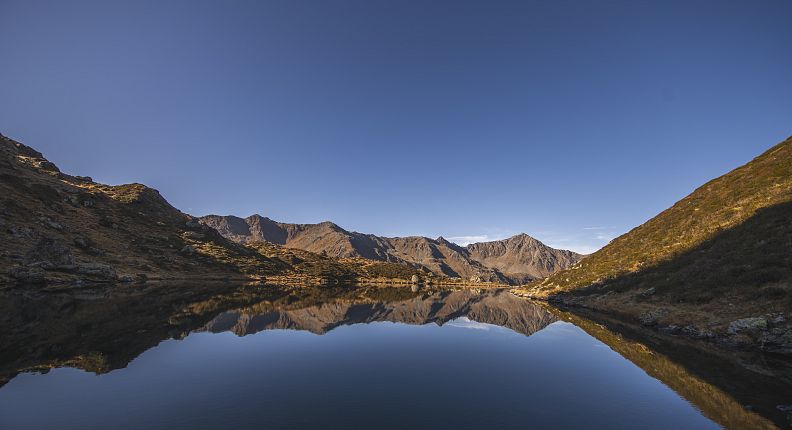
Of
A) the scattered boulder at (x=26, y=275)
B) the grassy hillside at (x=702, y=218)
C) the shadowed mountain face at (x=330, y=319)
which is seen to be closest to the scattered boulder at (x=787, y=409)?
the shadowed mountain face at (x=330, y=319)

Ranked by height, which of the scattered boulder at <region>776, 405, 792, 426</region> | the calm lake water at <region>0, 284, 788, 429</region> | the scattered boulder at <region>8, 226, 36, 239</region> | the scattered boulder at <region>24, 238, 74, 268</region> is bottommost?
the calm lake water at <region>0, 284, 788, 429</region>

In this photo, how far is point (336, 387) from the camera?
23.8 metres

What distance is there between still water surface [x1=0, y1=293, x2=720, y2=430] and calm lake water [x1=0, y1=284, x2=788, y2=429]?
0.31 feet

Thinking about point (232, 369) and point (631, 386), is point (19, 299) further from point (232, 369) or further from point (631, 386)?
point (631, 386)

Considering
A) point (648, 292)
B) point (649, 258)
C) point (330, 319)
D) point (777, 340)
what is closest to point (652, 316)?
point (648, 292)

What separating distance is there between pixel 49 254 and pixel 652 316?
14057 centimetres

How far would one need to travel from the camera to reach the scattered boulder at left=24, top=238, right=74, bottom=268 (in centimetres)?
8944

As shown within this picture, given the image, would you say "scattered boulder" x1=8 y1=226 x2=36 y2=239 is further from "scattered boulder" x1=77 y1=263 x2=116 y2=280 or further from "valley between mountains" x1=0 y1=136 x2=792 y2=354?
"scattered boulder" x1=77 y1=263 x2=116 y2=280

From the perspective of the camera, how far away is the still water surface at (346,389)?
17984 millimetres

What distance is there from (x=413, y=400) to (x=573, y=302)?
87.4m

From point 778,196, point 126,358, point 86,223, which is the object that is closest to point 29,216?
point 86,223

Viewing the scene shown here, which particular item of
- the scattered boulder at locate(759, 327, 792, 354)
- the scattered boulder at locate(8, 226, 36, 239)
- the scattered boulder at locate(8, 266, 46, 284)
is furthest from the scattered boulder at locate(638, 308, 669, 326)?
the scattered boulder at locate(8, 226, 36, 239)

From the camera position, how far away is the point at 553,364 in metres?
34.0

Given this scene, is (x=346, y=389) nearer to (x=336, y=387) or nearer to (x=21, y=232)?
(x=336, y=387)
